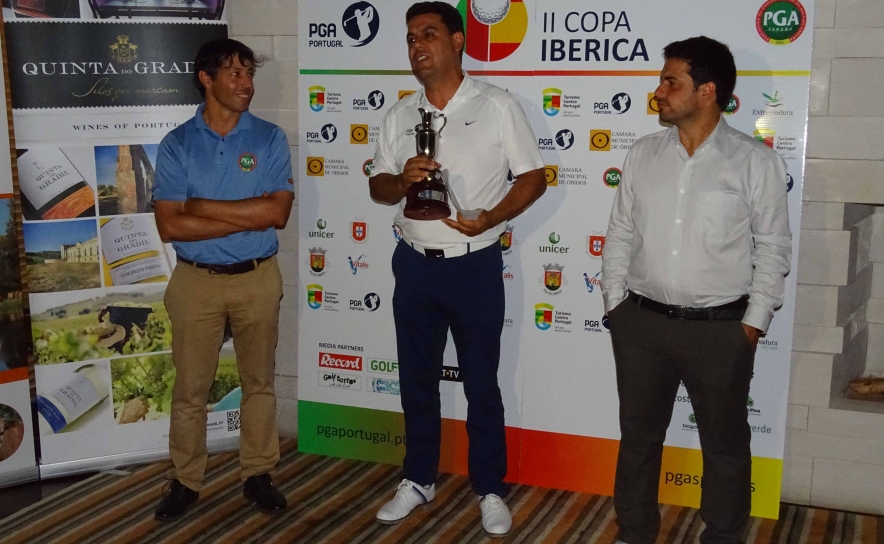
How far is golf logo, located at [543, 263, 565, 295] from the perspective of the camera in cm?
365

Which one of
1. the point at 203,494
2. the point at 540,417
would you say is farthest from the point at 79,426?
the point at 540,417

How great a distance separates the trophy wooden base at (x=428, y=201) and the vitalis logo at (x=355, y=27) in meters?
1.06

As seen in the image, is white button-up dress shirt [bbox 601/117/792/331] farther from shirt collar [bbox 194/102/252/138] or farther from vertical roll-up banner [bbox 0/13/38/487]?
vertical roll-up banner [bbox 0/13/38/487]

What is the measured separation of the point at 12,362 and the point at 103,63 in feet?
4.49

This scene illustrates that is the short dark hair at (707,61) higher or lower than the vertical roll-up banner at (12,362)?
higher

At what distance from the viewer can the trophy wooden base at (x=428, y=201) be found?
304cm

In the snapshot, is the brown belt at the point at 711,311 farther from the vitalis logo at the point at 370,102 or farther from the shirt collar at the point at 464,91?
the vitalis logo at the point at 370,102

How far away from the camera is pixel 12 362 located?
3.82 metres

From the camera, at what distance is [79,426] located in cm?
395

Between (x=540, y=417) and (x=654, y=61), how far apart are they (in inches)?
60.9

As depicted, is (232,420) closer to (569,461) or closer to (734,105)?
(569,461)

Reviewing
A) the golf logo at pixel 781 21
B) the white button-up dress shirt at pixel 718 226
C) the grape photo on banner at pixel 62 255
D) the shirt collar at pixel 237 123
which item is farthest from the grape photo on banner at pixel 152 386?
the golf logo at pixel 781 21

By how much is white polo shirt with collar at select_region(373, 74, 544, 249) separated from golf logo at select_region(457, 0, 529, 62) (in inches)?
15.2

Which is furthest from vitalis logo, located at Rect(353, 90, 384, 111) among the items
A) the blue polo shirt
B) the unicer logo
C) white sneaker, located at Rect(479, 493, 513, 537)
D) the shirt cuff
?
the shirt cuff
